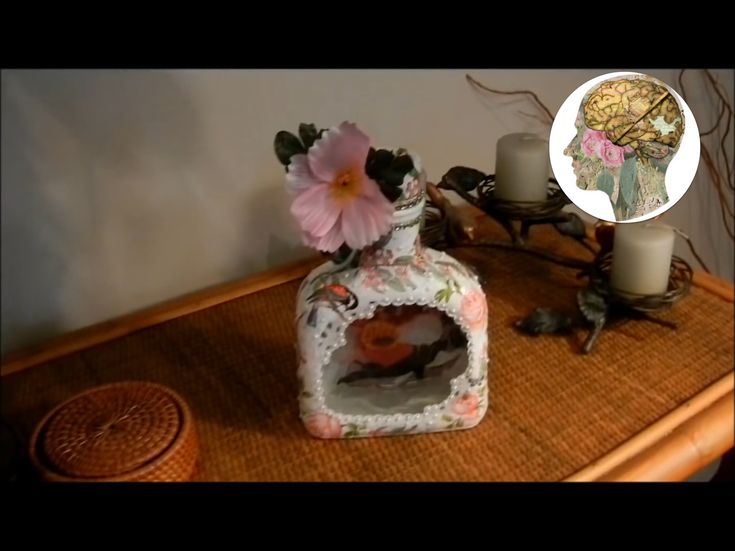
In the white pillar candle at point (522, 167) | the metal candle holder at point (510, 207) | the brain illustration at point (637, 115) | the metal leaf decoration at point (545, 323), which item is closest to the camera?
the brain illustration at point (637, 115)

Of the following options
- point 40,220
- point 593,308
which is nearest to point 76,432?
point 40,220

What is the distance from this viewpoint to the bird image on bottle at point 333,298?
61 cm

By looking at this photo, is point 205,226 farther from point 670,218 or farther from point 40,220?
point 670,218

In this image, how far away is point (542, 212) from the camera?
67 centimetres

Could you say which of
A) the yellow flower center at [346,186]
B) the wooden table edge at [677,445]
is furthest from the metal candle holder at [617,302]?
the yellow flower center at [346,186]

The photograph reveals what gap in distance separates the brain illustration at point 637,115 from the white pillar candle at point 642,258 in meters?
0.44

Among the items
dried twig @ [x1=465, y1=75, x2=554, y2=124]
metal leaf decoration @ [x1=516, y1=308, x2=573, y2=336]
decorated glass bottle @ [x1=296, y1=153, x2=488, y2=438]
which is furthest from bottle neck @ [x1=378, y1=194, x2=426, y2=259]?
metal leaf decoration @ [x1=516, y1=308, x2=573, y2=336]

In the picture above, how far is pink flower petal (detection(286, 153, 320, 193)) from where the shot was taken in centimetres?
53

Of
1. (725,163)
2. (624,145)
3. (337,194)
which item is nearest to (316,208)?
(337,194)

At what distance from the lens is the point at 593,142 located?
0.35 m

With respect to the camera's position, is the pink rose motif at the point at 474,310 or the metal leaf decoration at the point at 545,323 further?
the metal leaf decoration at the point at 545,323

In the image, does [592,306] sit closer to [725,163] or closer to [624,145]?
[725,163]

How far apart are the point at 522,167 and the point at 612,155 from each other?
0.18 meters

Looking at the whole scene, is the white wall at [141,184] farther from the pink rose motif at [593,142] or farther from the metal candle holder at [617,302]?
the pink rose motif at [593,142]
